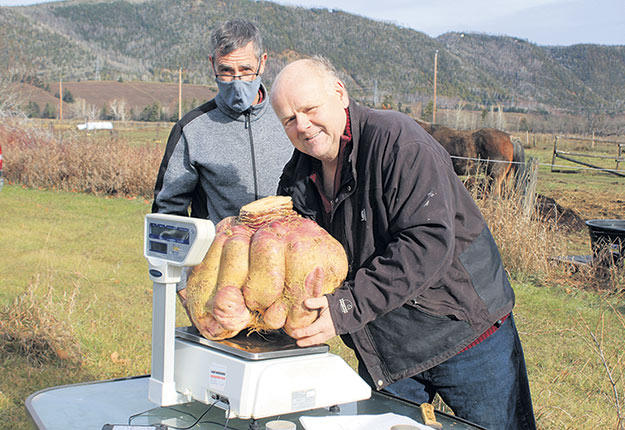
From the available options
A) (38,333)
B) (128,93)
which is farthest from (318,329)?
(128,93)

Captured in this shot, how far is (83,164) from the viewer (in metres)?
15.2

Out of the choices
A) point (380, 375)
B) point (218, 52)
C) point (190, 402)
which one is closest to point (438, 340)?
point (380, 375)

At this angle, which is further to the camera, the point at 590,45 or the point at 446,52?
the point at 590,45

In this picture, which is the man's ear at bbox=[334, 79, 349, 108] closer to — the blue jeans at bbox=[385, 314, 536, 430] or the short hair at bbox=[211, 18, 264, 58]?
the blue jeans at bbox=[385, 314, 536, 430]

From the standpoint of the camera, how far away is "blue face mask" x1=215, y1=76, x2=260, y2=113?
3230 mm

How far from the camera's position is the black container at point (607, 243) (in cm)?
723

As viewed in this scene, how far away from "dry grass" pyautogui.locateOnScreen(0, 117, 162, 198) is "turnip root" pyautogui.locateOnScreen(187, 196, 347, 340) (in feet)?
42.0

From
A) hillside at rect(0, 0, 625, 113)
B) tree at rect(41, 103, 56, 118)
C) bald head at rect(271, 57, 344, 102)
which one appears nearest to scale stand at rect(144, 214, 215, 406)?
bald head at rect(271, 57, 344, 102)

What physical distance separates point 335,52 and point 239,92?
5435 inches

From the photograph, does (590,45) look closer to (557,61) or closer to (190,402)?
(557,61)

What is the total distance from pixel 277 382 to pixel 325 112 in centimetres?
85

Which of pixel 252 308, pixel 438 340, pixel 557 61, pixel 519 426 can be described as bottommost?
pixel 519 426

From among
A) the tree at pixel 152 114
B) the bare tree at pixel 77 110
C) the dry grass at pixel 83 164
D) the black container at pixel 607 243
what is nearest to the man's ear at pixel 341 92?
the black container at pixel 607 243

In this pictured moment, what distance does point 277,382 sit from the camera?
6.00 feet
